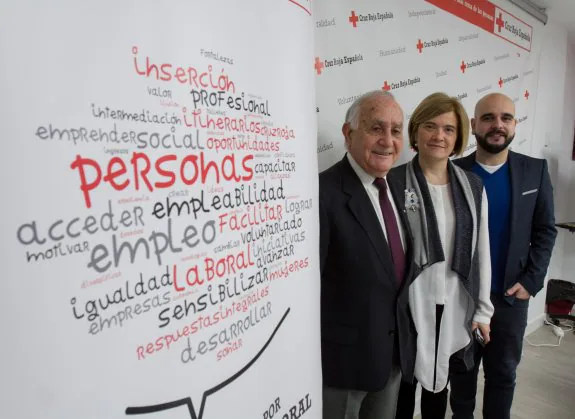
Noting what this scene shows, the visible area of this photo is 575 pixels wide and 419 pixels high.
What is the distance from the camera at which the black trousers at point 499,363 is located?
187 centimetres

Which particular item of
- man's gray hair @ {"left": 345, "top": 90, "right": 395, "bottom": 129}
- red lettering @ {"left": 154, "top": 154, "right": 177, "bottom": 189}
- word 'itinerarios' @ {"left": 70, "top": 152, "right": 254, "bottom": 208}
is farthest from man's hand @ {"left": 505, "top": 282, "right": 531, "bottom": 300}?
red lettering @ {"left": 154, "top": 154, "right": 177, "bottom": 189}

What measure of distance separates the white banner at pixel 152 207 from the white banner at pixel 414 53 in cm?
66

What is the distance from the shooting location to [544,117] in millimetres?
3367

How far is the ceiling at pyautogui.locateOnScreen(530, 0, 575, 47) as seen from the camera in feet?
9.58

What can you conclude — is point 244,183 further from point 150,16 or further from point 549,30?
point 549,30

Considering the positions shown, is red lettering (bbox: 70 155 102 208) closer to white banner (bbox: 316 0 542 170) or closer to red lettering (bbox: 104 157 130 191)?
red lettering (bbox: 104 157 130 191)

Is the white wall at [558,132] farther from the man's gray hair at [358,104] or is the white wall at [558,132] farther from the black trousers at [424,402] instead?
the man's gray hair at [358,104]

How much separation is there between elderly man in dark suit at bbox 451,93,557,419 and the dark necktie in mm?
864

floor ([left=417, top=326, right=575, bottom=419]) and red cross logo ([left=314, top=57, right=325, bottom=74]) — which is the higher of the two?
red cross logo ([left=314, top=57, right=325, bottom=74])

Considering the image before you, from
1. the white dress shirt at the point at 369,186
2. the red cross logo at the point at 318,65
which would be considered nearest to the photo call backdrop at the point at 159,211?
the white dress shirt at the point at 369,186

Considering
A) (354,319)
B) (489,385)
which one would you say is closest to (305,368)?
(354,319)

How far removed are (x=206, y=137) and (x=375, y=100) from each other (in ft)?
2.49

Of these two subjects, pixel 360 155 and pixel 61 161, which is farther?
pixel 360 155

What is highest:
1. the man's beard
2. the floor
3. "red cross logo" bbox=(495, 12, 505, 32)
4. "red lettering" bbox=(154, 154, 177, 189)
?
"red cross logo" bbox=(495, 12, 505, 32)
